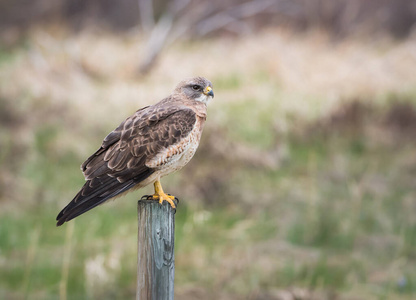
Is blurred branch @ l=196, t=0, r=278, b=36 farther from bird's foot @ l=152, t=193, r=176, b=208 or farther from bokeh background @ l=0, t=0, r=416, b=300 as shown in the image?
bird's foot @ l=152, t=193, r=176, b=208

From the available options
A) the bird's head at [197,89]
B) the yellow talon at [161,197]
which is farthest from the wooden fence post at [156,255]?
the bird's head at [197,89]

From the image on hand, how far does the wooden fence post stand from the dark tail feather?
0.97ft

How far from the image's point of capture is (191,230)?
24.2 feet

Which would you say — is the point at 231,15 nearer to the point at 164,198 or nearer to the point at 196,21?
the point at 196,21

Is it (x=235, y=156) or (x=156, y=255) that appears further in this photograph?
(x=235, y=156)

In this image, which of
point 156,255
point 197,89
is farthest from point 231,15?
point 156,255

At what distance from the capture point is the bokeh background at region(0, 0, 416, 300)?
649 centimetres

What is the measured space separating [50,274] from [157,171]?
9.70 ft

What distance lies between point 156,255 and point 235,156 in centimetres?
574

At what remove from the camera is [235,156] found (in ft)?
30.2

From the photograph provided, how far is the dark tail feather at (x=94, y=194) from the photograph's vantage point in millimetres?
3535

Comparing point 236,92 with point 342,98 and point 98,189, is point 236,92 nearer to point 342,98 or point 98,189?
point 342,98

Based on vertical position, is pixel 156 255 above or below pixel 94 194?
below

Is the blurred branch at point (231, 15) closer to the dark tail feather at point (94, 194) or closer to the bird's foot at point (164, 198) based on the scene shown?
the bird's foot at point (164, 198)
